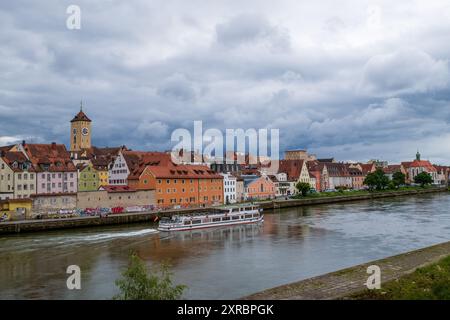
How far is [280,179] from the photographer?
95.4 metres

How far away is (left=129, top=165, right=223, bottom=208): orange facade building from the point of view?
60312 mm

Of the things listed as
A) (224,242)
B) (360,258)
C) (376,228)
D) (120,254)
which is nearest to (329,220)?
(376,228)

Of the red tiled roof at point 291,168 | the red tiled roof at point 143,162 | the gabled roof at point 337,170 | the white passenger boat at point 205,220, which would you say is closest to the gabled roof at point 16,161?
the red tiled roof at point 143,162

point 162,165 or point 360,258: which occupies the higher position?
point 162,165

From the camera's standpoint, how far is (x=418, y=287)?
14.2 metres

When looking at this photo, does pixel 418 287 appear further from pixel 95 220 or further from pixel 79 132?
pixel 79 132

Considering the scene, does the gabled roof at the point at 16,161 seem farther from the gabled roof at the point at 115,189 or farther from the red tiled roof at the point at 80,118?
the red tiled roof at the point at 80,118

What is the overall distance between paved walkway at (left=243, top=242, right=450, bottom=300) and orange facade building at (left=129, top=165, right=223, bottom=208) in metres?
43.1

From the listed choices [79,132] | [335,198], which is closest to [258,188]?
[335,198]

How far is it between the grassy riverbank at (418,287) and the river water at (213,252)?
698 cm

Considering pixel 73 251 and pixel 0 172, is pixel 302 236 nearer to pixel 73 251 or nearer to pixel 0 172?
pixel 73 251

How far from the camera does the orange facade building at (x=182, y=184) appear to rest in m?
60.3
